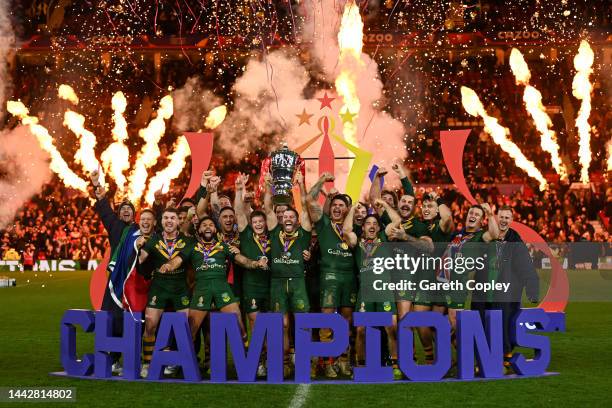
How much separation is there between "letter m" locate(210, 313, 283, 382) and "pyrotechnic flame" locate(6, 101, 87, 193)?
70.4 feet

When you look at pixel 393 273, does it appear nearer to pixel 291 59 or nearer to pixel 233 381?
pixel 233 381

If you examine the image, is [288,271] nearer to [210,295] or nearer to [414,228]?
[210,295]

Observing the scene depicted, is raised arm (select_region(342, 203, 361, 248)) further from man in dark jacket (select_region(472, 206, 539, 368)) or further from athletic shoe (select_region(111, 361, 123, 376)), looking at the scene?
athletic shoe (select_region(111, 361, 123, 376))

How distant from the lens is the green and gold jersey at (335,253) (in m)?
11.7

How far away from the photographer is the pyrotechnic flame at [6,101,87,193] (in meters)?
32.9

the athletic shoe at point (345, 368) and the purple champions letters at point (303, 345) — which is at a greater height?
the purple champions letters at point (303, 345)

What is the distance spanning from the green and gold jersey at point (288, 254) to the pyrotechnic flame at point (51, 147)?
2101 centimetres

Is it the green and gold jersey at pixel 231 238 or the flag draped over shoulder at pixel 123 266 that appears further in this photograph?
the green and gold jersey at pixel 231 238

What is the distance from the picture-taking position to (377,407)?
9.64 meters

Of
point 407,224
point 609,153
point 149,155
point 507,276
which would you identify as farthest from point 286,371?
point 609,153

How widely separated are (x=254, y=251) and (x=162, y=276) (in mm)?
1037

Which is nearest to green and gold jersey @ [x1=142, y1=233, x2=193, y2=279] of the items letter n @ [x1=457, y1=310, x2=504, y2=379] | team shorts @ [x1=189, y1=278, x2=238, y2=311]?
team shorts @ [x1=189, y1=278, x2=238, y2=311]

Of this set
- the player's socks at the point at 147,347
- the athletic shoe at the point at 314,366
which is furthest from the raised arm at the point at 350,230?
the player's socks at the point at 147,347

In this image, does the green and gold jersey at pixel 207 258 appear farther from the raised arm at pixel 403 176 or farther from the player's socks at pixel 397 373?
the raised arm at pixel 403 176
